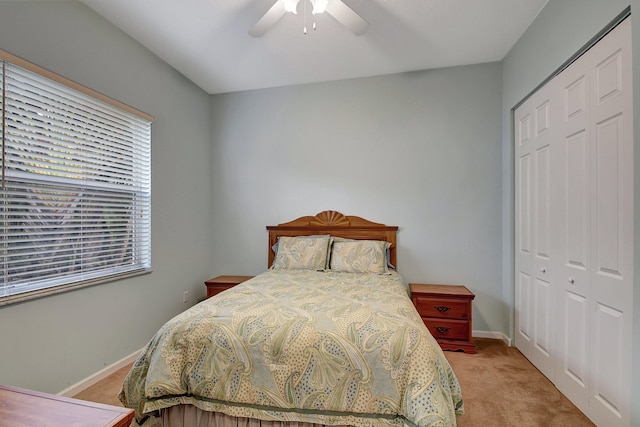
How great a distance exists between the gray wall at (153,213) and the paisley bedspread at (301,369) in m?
0.78

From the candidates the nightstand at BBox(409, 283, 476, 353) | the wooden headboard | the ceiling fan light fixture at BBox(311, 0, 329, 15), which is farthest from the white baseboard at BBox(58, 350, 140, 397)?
the ceiling fan light fixture at BBox(311, 0, 329, 15)

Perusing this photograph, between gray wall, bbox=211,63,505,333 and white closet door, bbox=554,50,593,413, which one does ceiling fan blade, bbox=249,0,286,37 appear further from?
white closet door, bbox=554,50,593,413

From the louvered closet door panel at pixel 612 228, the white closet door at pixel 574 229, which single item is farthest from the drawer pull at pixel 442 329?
the louvered closet door panel at pixel 612 228

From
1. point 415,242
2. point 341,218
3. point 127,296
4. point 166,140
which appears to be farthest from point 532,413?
point 166,140

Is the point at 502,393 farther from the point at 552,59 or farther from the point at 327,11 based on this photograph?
the point at 327,11

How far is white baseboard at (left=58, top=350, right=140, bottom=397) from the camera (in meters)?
1.86

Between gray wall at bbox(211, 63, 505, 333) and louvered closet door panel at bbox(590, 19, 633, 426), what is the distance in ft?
4.00

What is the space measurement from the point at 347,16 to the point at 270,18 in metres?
0.51

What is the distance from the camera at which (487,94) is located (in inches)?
111

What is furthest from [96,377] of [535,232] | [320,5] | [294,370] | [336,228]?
[535,232]

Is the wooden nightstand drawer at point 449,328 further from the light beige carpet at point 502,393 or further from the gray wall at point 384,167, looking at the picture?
the gray wall at point 384,167

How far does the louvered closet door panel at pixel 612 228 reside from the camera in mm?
1367

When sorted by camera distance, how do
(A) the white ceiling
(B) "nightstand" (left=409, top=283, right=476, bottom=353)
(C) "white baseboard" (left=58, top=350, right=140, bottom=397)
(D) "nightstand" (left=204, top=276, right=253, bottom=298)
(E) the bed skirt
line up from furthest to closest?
1. (D) "nightstand" (left=204, top=276, right=253, bottom=298)
2. (B) "nightstand" (left=409, top=283, right=476, bottom=353)
3. (A) the white ceiling
4. (C) "white baseboard" (left=58, top=350, right=140, bottom=397)
5. (E) the bed skirt

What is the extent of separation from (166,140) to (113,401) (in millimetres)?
2195
